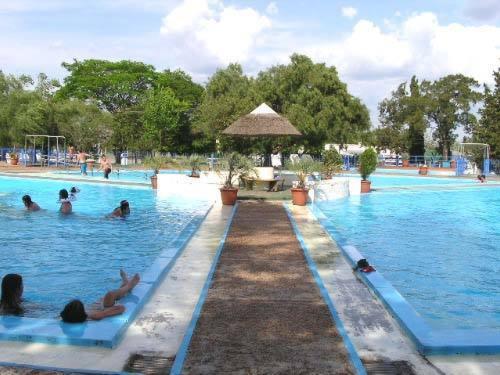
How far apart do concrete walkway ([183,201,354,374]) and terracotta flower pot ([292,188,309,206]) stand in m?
7.40

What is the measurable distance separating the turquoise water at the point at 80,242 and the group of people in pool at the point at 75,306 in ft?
1.76

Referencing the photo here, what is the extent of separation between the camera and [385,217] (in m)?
16.8

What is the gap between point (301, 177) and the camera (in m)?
17.4

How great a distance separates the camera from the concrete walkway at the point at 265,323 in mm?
4582

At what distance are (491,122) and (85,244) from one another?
A: 1565 inches

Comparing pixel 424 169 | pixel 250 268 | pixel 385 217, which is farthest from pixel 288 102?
pixel 250 268

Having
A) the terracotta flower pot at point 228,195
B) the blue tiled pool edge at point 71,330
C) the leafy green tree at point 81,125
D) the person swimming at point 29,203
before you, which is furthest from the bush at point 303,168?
the leafy green tree at point 81,125

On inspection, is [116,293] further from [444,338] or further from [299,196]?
[299,196]

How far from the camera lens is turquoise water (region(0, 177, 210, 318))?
8262mm

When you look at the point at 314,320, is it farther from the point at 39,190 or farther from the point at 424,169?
the point at 424,169

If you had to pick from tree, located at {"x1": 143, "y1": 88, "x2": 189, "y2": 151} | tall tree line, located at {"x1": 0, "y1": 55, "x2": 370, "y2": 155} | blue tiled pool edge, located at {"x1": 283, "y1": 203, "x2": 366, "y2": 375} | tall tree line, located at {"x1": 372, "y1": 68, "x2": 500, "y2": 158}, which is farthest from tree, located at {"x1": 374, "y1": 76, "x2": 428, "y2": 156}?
blue tiled pool edge, located at {"x1": 283, "y1": 203, "x2": 366, "y2": 375}

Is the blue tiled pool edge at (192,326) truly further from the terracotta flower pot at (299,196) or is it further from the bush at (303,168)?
the bush at (303,168)

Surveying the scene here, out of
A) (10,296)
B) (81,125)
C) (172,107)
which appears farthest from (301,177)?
(81,125)

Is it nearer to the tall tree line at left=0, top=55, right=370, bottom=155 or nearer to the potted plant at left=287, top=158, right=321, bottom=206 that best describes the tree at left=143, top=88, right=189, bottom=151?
the tall tree line at left=0, top=55, right=370, bottom=155
